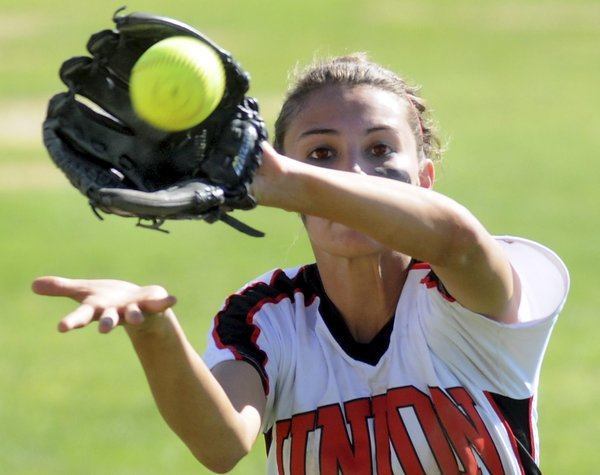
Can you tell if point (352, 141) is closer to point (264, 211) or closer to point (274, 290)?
point (274, 290)

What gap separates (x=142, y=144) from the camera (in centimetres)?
317

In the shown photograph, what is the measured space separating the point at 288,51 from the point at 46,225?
35.1ft

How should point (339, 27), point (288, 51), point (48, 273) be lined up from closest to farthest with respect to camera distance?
point (48, 273) → point (288, 51) → point (339, 27)

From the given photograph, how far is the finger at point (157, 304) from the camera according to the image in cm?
296

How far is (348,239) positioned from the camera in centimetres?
357

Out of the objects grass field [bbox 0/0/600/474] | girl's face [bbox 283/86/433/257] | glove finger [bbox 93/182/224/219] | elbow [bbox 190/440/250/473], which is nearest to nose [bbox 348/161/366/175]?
girl's face [bbox 283/86/433/257]

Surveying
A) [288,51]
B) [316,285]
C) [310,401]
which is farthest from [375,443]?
[288,51]

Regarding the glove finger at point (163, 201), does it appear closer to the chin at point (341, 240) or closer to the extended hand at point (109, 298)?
the extended hand at point (109, 298)

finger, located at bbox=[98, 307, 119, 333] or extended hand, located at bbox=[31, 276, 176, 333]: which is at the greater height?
extended hand, located at bbox=[31, 276, 176, 333]

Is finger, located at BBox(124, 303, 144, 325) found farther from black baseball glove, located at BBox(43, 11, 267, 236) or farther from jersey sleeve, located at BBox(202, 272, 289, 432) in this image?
jersey sleeve, located at BBox(202, 272, 289, 432)

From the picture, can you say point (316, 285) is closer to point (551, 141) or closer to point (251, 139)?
point (251, 139)

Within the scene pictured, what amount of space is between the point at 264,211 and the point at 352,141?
9.74m

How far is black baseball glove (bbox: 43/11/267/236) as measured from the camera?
292 centimetres

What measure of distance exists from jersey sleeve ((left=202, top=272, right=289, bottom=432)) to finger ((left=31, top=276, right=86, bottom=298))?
2.36 feet
